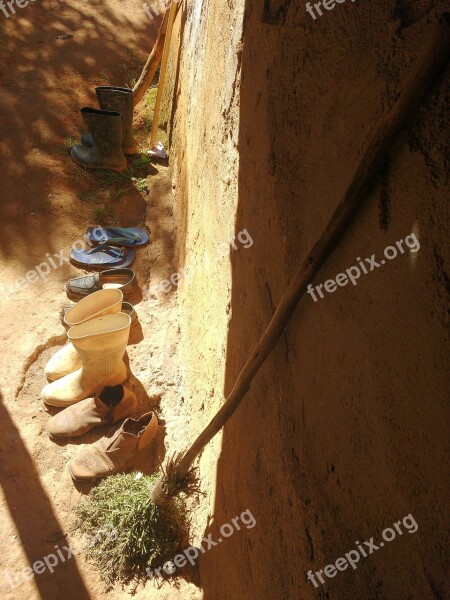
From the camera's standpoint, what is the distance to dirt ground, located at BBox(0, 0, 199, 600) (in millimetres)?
2512

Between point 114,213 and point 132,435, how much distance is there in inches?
107

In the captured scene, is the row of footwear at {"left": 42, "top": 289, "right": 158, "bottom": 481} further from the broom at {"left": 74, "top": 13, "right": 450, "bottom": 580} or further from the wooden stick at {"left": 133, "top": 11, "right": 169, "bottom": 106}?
the wooden stick at {"left": 133, "top": 11, "right": 169, "bottom": 106}

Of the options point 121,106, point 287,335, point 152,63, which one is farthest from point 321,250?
point 152,63

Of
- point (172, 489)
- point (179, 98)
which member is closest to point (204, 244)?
point (172, 489)

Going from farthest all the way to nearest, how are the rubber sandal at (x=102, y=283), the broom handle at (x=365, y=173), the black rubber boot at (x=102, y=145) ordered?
the black rubber boot at (x=102, y=145) → the rubber sandal at (x=102, y=283) → the broom handle at (x=365, y=173)

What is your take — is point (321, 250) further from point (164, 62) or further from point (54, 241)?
point (164, 62)

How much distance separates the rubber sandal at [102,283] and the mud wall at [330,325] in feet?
5.81

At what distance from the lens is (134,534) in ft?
7.66

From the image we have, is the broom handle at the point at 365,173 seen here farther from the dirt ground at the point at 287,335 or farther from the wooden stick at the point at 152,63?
the wooden stick at the point at 152,63

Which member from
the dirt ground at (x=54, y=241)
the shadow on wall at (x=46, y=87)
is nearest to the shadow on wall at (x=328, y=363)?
the dirt ground at (x=54, y=241)

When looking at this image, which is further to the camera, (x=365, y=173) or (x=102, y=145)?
(x=102, y=145)

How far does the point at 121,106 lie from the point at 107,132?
514mm

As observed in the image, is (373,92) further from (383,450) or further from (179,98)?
(179,98)

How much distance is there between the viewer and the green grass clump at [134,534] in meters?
2.33
